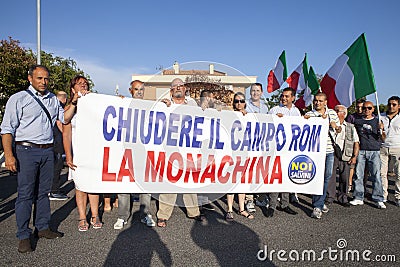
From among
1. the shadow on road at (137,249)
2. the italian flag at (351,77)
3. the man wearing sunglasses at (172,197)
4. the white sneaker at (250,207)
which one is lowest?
the shadow on road at (137,249)

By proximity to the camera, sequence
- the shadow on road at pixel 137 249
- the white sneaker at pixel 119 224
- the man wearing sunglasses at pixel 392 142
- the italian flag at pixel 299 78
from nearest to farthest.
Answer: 1. the shadow on road at pixel 137 249
2. the white sneaker at pixel 119 224
3. the man wearing sunglasses at pixel 392 142
4. the italian flag at pixel 299 78

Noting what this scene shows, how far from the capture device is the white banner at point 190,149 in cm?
395

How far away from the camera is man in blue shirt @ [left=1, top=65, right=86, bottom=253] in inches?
131

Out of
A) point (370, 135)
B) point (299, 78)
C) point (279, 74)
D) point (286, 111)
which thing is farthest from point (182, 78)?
point (299, 78)

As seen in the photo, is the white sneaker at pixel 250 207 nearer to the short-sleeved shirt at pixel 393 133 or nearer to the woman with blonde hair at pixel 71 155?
the woman with blonde hair at pixel 71 155

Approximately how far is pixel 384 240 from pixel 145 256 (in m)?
2.83

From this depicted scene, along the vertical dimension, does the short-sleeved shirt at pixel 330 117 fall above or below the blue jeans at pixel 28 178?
above

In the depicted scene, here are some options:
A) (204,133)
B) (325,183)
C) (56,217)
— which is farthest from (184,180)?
(325,183)

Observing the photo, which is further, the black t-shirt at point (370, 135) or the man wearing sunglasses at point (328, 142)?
the black t-shirt at point (370, 135)

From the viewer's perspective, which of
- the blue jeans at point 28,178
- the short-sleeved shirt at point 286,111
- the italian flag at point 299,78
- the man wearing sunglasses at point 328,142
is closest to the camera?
the blue jeans at point 28,178

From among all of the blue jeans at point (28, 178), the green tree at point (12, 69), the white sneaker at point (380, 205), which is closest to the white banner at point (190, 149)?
the blue jeans at point (28, 178)

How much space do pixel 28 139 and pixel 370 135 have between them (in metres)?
5.21

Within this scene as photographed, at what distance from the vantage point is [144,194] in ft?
14.4

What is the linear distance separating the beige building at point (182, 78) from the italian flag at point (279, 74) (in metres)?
4.55
